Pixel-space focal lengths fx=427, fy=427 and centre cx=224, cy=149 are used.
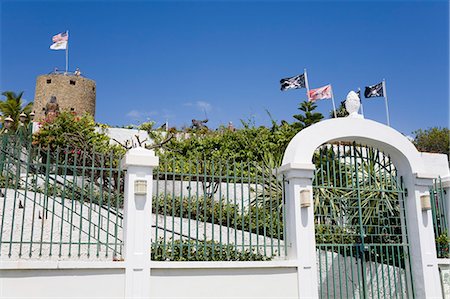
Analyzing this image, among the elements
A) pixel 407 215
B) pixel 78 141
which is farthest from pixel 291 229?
pixel 78 141

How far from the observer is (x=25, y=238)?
7867mm

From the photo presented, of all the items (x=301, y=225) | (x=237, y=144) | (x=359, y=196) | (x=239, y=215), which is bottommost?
(x=301, y=225)

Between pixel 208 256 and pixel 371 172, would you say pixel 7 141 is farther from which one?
pixel 371 172

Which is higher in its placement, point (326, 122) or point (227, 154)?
point (227, 154)

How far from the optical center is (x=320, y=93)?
14883mm

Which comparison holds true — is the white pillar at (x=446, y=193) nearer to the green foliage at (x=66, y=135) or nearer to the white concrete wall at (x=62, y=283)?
the white concrete wall at (x=62, y=283)

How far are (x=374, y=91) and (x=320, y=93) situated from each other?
3.84 meters

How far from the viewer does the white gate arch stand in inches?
238

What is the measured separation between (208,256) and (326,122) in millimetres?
2760

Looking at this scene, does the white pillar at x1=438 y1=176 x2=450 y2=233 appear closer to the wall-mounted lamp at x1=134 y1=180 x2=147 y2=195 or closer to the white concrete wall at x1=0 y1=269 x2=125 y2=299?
the wall-mounted lamp at x1=134 y1=180 x2=147 y2=195

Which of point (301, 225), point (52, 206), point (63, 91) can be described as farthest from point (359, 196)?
point (63, 91)

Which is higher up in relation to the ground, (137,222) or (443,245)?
(137,222)

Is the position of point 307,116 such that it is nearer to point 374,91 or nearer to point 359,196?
point 374,91

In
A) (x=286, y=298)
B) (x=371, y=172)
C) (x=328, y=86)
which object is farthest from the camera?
(x=328, y=86)
